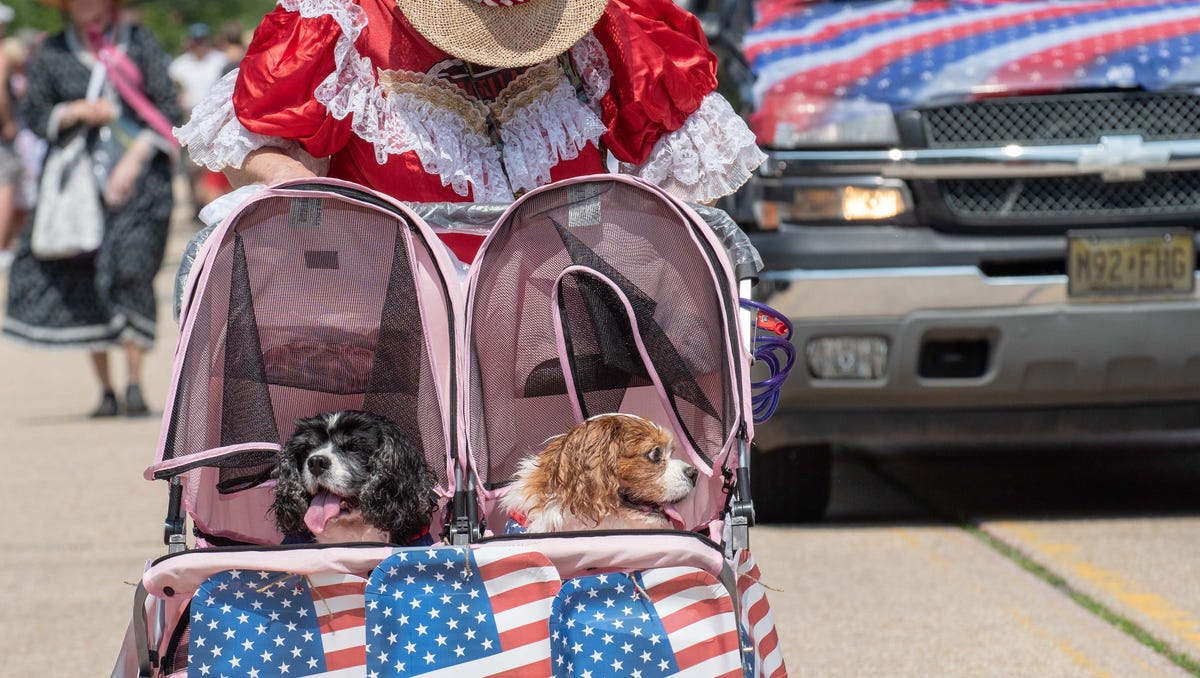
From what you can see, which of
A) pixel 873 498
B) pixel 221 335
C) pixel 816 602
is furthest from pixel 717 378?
pixel 873 498

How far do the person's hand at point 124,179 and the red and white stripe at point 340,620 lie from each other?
6.83 m

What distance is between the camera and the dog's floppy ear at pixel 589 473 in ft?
11.2

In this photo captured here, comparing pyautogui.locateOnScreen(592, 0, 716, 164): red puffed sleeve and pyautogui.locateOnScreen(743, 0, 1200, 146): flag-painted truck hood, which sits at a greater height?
pyautogui.locateOnScreen(743, 0, 1200, 146): flag-painted truck hood

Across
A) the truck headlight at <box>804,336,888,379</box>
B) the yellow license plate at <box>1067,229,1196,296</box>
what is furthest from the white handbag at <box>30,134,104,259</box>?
the yellow license plate at <box>1067,229,1196,296</box>

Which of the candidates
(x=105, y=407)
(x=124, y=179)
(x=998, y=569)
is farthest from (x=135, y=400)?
(x=998, y=569)

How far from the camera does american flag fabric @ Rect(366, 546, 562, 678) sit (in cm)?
305

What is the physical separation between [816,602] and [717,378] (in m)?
2.02

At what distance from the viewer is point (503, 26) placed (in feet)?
12.9

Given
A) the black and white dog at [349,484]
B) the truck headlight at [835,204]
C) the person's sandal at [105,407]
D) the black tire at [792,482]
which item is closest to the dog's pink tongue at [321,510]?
the black and white dog at [349,484]

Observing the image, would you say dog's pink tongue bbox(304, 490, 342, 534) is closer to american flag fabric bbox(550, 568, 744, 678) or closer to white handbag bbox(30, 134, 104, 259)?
american flag fabric bbox(550, 568, 744, 678)

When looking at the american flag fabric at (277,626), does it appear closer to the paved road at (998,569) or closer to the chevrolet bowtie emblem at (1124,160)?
the paved road at (998,569)

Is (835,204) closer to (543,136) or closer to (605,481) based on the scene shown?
→ (543,136)

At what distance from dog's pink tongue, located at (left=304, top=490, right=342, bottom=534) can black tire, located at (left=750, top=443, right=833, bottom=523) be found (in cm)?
322

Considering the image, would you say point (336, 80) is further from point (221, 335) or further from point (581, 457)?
point (581, 457)
